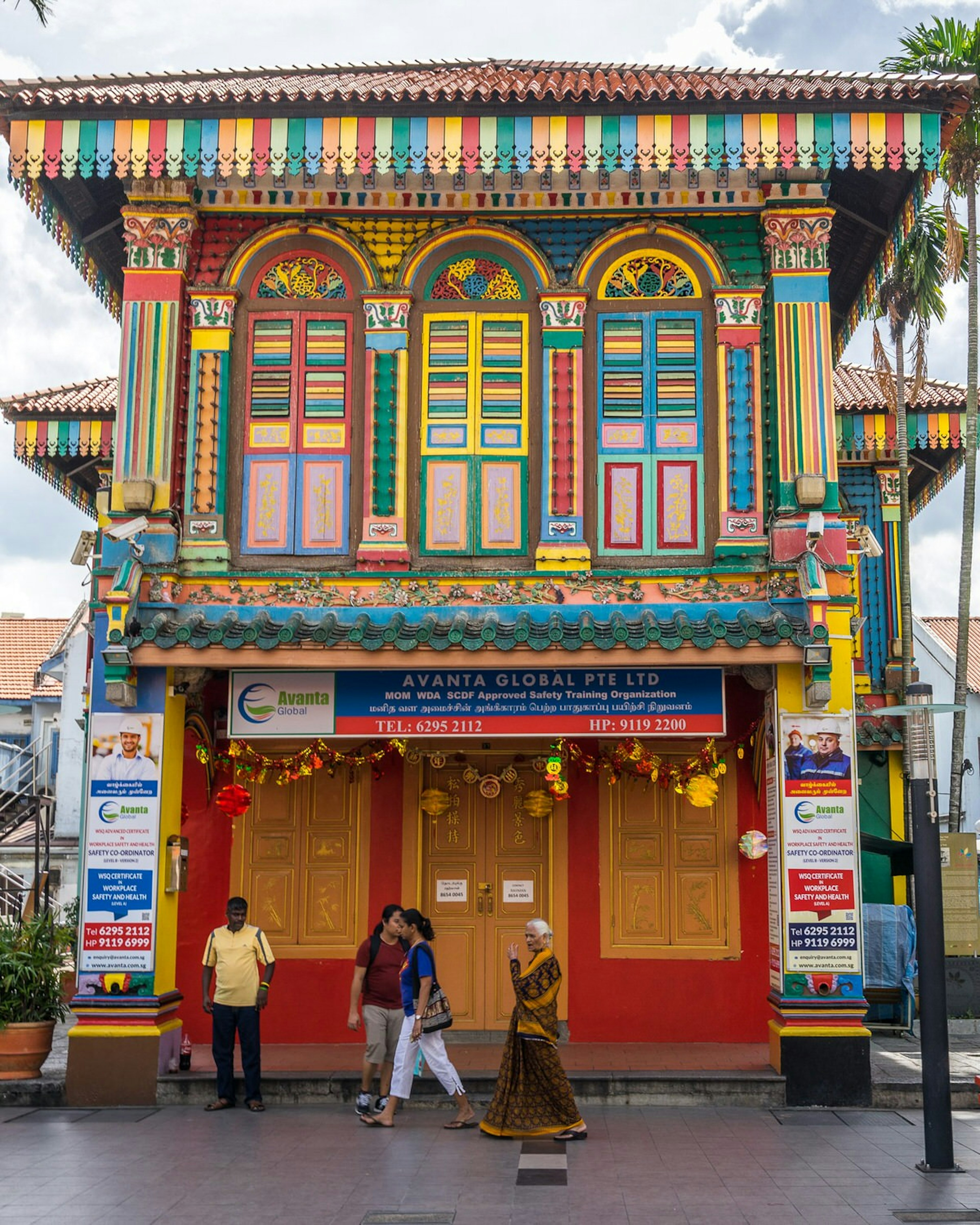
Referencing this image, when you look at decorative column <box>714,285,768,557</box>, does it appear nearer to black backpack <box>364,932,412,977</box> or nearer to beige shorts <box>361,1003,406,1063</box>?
black backpack <box>364,932,412,977</box>

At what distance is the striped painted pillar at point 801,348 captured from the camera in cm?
1141

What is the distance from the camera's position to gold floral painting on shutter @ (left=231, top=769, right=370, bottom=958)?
12.5 m

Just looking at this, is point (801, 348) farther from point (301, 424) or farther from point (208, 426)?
point (208, 426)

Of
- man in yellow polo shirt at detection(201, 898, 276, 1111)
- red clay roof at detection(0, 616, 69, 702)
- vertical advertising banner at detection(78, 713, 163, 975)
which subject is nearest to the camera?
man in yellow polo shirt at detection(201, 898, 276, 1111)

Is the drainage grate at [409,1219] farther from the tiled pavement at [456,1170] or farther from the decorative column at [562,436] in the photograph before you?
the decorative column at [562,436]

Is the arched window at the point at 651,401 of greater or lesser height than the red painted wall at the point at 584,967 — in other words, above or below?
above

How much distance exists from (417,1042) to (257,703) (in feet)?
10.6

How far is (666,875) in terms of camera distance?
1259 centimetres

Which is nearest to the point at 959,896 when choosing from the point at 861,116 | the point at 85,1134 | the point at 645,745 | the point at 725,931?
the point at 725,931

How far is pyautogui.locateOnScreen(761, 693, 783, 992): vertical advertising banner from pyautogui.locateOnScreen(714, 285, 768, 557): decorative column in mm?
1505

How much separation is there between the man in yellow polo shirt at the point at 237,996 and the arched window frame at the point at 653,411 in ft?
14.7

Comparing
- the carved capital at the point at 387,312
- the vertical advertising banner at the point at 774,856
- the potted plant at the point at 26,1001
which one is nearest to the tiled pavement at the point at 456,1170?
the potted plant at the point at 26,1001

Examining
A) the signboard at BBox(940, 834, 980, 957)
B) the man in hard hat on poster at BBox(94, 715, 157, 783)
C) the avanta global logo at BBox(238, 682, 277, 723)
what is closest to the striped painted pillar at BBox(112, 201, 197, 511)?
the avanta global logo at BBox(238, 682, 277, 723)

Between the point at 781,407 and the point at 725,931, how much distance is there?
4.95 m
